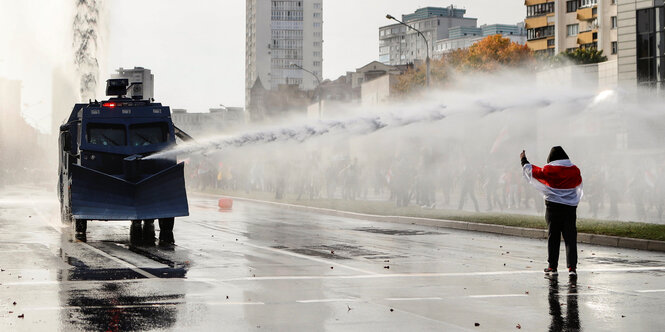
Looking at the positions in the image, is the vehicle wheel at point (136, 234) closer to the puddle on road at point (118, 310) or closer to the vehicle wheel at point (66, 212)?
the vehicle wheel at point (66, 212)

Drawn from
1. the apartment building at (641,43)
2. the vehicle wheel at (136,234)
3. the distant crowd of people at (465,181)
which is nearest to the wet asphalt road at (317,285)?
the vehicle wheel at (136,234)

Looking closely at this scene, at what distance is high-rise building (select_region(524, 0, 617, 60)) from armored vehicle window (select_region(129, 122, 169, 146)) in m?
72.0

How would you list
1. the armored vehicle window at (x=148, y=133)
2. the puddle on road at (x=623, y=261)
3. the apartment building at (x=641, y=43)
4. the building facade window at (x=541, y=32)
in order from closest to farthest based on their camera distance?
1. the puddle on road at (x=623, y=261)
2. the armored vehicle window at (x=148, y=133)
3. the apartment building at (x=641, y=43)
4. the building facade window at (x=541, y=32)

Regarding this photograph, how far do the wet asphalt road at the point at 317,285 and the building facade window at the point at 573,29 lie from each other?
87358 millimetres

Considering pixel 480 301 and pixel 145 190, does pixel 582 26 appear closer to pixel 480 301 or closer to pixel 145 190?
pixel 145 190

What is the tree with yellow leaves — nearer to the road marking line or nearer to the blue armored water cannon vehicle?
the blue armored water cannon vehicle

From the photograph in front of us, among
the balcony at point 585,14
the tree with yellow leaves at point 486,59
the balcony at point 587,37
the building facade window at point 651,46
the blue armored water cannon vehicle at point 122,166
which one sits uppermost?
the balcony at point 585,14

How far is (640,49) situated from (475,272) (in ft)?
136

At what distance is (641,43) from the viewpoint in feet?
170

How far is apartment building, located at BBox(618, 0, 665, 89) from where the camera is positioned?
166ft

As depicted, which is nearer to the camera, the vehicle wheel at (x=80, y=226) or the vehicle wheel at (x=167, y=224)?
the vehicle wheel at (x=167, y=224)

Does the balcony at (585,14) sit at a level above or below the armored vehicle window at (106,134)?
above

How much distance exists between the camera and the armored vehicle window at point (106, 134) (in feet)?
67.2

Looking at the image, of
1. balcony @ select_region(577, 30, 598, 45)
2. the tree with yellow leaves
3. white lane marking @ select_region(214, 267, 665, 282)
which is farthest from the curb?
balcony @ select_region(577, 30, 598, 45)
